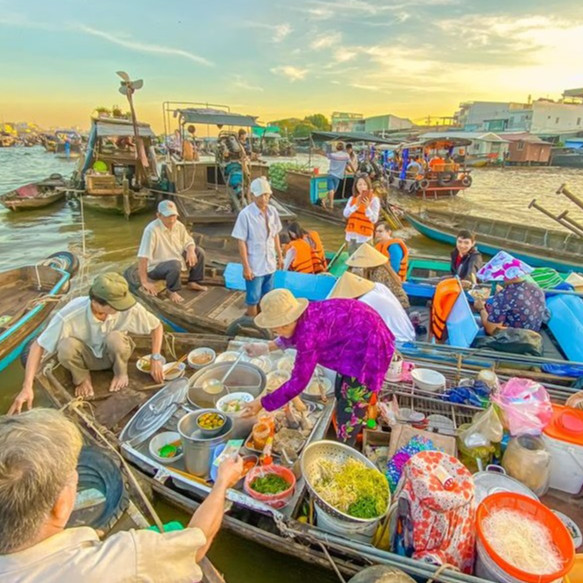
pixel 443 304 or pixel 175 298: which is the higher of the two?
pixel 443 304

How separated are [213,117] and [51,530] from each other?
1190cm

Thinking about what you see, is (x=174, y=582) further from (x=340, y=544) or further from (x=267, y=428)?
(x=267, y=428)

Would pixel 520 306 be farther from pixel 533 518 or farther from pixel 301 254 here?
pixel 301 254

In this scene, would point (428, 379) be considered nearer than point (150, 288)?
Yes

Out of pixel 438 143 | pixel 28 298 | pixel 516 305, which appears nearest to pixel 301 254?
pixel 516 305

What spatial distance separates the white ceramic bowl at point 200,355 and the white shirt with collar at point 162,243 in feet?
5.86

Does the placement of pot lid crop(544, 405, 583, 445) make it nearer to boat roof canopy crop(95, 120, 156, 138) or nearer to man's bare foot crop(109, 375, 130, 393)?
man's bare foot crop(109, 375, 130, 393)

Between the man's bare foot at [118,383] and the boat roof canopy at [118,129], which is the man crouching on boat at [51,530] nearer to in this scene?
the man's bare foot at [118,383]

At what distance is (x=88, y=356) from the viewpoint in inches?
153

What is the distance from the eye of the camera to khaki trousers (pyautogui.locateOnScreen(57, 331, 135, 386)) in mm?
3699

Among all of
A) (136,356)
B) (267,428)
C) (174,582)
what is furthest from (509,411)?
(136,356)

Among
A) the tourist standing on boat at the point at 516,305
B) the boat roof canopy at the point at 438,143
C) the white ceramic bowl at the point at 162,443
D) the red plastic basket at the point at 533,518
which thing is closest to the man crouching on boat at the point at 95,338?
the white ceramic bowl at the point at 162,443

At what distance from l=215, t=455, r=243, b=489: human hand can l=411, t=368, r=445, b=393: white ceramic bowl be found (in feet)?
7.34

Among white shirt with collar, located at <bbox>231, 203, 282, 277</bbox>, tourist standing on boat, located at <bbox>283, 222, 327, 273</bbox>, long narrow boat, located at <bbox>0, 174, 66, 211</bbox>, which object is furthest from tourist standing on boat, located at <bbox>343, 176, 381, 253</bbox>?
long narrow boat, located at <bbox>0, 174, 66, 211</bbox>
